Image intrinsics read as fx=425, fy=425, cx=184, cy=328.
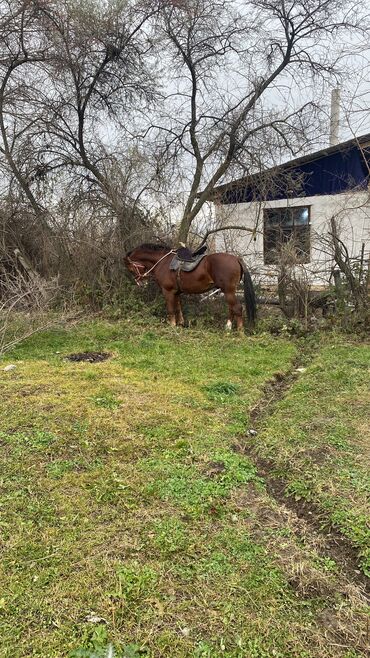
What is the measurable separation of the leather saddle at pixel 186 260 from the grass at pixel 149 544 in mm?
4225

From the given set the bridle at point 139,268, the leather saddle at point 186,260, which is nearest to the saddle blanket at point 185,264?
the leather saddle at point 186,260

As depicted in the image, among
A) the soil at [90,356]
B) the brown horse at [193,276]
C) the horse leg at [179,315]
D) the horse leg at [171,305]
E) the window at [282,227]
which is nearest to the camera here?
the soil at [90,356]

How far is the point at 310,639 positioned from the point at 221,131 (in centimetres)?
1117

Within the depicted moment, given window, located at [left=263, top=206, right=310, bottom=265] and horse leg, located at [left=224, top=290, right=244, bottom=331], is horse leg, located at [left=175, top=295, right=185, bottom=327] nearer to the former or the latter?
horse leg, located at [left=224, top=290, right=244, bottom=331]

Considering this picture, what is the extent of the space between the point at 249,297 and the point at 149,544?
21.6 ft

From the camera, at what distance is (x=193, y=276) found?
859 centimetres

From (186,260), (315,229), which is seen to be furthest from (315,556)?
(315,229)

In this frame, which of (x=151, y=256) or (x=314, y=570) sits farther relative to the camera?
(x=151, y=256)

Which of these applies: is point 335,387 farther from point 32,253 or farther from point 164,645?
point 32,253

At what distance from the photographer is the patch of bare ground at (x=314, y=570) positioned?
191cm

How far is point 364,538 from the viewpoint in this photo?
2.50m

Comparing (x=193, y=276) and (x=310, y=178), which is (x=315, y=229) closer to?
(x=310, y=178)

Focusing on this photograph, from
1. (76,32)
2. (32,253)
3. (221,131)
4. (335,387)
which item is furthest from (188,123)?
(335,387)

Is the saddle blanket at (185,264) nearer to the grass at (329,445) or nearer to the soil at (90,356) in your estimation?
the soil at (90,356)
